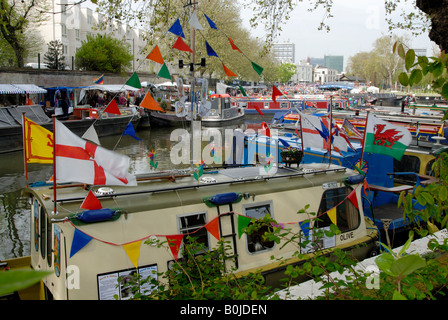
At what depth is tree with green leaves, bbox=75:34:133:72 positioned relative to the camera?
35.1 meters

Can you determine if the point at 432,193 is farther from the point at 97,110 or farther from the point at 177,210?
the point at 97,110

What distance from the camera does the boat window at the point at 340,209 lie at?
6.59 meters

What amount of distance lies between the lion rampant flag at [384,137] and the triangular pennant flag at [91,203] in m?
4.80

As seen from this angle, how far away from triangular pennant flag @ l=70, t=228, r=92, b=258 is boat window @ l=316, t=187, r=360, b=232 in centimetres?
359

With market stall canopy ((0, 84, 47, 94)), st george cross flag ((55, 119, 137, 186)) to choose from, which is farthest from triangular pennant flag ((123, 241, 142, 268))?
market stall canopy ((0, 84, 47, 94))

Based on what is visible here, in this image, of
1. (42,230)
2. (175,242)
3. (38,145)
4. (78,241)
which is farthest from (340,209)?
(38,145)

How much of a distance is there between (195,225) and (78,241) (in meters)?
1.53

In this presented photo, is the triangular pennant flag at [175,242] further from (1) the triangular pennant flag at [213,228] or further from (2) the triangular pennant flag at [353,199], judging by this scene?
(2) the triangular pennant flag at [353,199]

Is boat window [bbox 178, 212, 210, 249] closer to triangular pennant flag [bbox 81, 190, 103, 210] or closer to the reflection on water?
triangular pennant flag [bbox 81, 190, 103, 210]

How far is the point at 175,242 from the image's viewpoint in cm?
491

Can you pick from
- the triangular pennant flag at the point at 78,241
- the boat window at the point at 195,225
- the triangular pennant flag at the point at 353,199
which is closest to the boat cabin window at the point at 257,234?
the boat window at the point at 195,225
